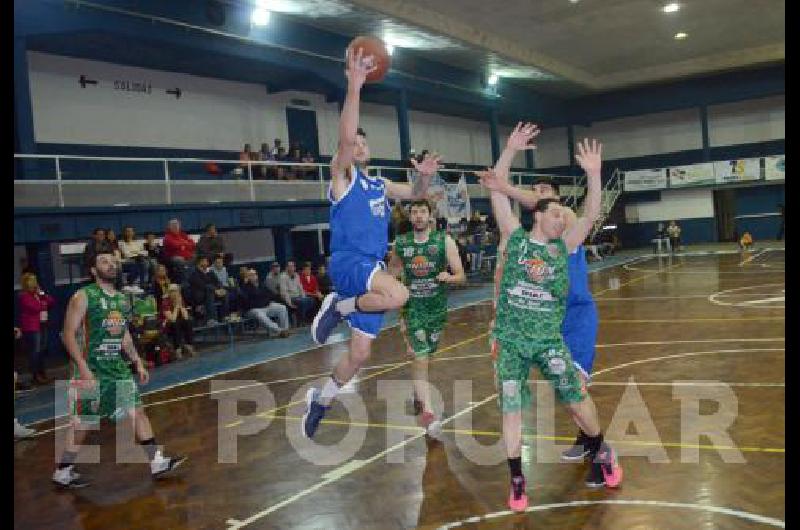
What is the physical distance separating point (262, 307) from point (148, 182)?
3663 millimetres

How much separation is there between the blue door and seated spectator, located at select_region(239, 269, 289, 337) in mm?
9637

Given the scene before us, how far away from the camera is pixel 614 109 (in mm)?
38062

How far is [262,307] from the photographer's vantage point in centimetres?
1545

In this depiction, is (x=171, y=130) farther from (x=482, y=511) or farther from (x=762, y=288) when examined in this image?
(x=482, y=511)

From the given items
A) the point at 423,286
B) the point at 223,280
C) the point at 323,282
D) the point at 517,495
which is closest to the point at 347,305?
the point at 423,286

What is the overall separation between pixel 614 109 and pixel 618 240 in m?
7.01

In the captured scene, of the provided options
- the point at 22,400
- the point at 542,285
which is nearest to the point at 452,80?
the point at 22,400

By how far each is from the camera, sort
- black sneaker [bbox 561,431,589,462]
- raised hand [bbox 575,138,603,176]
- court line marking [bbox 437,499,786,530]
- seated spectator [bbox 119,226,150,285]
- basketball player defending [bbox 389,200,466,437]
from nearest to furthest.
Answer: court line marking [bbox 437,499,786,530] < raised hand [bbox 575,138,603,176] < black sneaker [bbox 561,431,589,462] < basketball player defending [bbox 389,200,466,437] < seated spectator [bbox 119,226,150,285]

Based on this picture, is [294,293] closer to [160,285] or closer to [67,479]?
[160,285]

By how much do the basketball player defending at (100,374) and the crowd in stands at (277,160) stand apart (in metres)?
12.8

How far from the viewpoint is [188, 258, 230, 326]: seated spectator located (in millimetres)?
14156

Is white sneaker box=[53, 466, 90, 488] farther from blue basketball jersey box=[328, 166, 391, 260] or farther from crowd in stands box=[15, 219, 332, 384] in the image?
crowd in stands box=[15, 219, 332, 384]

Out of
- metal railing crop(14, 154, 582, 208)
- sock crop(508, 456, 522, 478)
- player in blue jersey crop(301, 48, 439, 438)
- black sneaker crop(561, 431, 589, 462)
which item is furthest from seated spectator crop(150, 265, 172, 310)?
sock crop(508, 456, 522, 478)

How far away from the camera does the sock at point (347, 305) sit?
19.1ft
